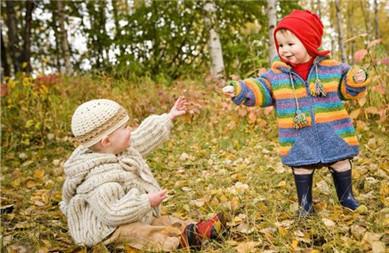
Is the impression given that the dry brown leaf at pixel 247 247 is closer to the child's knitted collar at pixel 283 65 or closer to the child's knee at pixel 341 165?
the child's knee at pixel 341 165

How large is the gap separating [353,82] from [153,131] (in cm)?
133

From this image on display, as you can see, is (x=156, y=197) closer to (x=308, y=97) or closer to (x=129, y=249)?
(x=129, y=249)

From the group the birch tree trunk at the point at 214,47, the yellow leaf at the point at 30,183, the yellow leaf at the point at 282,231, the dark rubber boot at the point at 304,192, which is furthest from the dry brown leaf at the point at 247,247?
the birch tree trunk at the point at 214,47

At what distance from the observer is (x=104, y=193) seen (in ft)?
8.23

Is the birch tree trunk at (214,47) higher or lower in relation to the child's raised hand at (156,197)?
higher

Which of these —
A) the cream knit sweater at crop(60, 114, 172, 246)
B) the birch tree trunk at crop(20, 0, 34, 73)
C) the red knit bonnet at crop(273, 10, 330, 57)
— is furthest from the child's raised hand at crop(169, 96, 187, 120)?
the birch tree trunk at crop(20, 0, 34, 73)

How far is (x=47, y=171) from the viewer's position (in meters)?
4.81

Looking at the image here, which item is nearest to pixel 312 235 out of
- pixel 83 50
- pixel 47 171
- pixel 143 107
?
pixel 47 171

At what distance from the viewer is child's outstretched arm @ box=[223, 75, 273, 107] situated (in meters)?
2.72

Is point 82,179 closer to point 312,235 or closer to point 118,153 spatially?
point 118,153

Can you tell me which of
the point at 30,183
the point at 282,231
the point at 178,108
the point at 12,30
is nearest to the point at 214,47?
the point at 30,183

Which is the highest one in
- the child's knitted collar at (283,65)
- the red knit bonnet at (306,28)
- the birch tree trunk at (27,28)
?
the birch tree trunk at (27,28)

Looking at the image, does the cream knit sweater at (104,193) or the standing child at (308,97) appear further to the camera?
the standing child at (308,97)

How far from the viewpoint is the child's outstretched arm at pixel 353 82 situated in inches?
101
